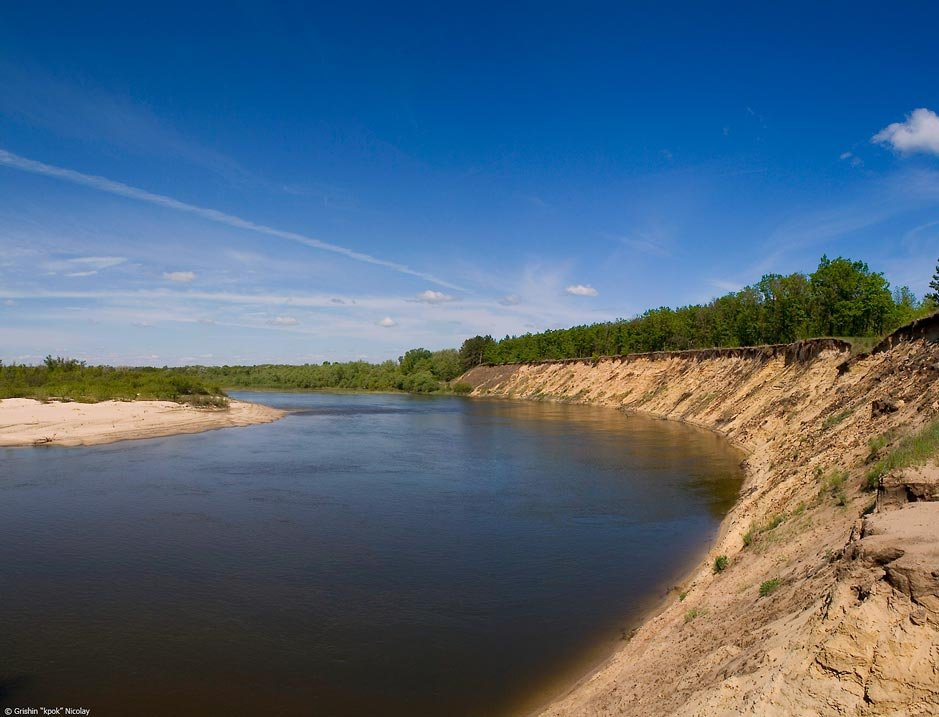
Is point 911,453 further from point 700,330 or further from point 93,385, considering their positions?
point 700,330

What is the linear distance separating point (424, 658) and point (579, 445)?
1217 inches

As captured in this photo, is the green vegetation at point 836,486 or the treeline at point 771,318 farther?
the treeline at point 771,318

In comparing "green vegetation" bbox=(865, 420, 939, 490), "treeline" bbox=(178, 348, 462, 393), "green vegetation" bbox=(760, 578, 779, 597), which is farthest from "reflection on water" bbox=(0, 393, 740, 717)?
"treeline" bbox=(178, 348, 462, 393)

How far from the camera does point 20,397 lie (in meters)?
54.2

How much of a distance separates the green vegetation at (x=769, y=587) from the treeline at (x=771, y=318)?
26844mm

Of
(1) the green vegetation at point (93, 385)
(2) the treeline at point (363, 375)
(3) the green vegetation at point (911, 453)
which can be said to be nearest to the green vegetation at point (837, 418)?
(3) the green vegetation at point (911, 453)

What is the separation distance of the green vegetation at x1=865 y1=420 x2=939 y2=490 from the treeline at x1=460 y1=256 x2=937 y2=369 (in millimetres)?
20885

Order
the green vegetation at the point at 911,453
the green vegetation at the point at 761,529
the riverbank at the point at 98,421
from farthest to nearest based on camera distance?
the riverbank at the point at 98,421
the green vegetation at the point at 761,529
the green vegetation at the point at 911,453

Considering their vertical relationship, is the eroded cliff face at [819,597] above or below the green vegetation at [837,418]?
below

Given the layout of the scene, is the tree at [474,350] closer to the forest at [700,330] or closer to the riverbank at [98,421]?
the forest at [700,330]

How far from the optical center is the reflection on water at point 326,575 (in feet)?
35.4

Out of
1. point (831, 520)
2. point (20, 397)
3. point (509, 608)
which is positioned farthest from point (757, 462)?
point (20, 397)

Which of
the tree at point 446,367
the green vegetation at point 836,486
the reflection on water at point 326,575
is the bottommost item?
the reflection on water at point 326,575

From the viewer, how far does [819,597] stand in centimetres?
797
